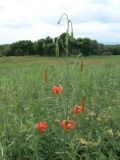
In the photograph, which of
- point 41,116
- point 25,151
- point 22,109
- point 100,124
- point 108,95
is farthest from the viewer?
point 108,95

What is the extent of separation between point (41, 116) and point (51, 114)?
0.35 ft

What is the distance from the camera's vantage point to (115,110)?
436cm

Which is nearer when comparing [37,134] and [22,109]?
[37,134]

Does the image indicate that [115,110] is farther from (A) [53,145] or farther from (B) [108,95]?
(B) [108,95]

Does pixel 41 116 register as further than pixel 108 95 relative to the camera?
No

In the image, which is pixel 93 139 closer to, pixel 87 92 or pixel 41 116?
pixel 41 116

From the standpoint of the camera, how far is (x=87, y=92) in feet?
19.5

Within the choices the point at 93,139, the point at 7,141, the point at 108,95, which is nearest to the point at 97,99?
the point at 108,95

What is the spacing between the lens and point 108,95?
5785 mm

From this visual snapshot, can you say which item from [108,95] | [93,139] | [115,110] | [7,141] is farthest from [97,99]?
[7,141]

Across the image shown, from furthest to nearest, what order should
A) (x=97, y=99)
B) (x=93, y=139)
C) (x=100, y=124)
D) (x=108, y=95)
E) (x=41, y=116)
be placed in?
1. (x=108, y=95)
2. (x=97, y=99)
3. (x=41, y=116)
4. (x=100, y=124)
5. (x=93, y=139)

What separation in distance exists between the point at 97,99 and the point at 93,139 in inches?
65.1

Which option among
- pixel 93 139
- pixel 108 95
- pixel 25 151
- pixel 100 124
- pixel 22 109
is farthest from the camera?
pixel 108 95

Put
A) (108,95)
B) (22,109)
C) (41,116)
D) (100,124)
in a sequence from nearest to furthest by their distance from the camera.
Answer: (100,124) → (41,116) → (22,109) → (108,95)
